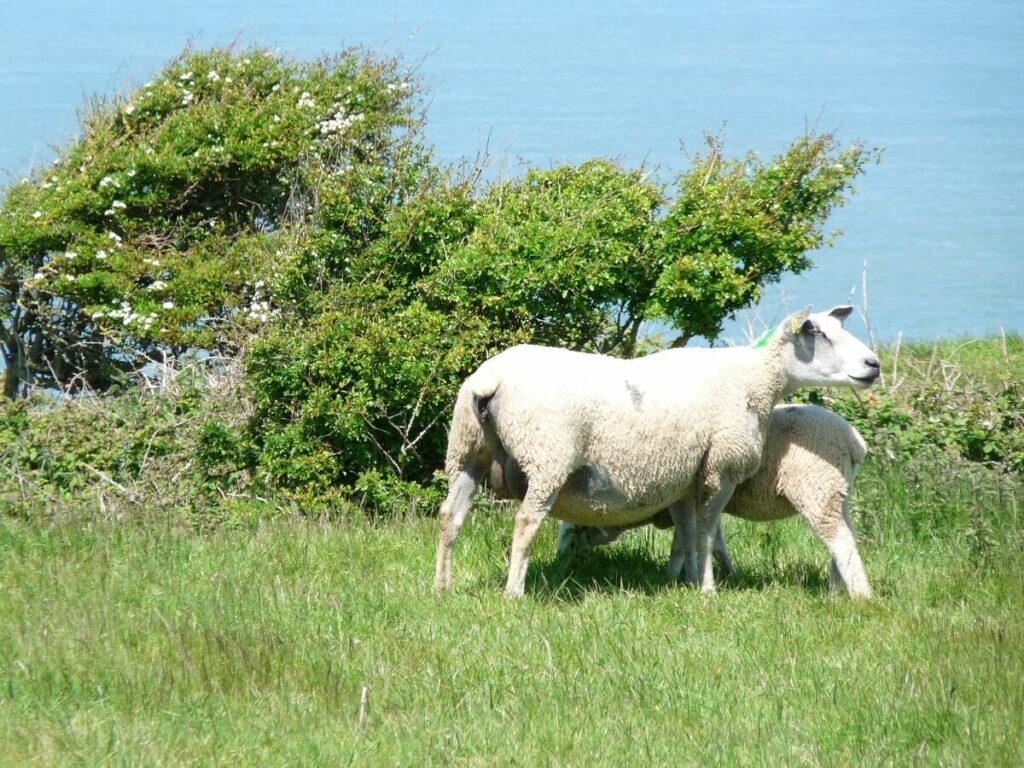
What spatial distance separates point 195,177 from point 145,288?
1.23 meters

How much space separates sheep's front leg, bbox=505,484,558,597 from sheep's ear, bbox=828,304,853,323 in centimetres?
193

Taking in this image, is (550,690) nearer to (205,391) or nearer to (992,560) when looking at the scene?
(992,560)

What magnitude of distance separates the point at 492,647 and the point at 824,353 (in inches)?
103

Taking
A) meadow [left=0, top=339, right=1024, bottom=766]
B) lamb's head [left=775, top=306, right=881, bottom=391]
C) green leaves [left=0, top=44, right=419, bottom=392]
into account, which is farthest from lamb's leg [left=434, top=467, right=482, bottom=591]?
green leaves [left=0, top=44, right=419, bottom=392]

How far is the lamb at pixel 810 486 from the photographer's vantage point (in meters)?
8.25

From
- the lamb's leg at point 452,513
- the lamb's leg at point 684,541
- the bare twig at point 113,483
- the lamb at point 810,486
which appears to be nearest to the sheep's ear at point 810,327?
the lamb at point 810,486

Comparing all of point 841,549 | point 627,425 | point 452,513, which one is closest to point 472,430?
point 452,513

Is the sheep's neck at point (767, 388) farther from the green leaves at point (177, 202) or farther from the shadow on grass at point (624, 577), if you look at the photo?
the green leaves at point (177, 202)

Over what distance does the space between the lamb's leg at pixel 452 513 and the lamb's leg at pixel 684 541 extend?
128cm

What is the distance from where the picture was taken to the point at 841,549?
324 inches

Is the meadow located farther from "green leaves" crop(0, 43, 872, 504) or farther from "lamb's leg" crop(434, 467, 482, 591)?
"green leaves" crop(0, 43, 872, 504)

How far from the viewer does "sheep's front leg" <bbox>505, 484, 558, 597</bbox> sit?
25.5 ft

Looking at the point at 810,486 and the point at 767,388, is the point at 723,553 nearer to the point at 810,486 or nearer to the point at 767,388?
the point at 810,486

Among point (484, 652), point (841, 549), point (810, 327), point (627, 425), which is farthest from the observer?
point (810, 327)
